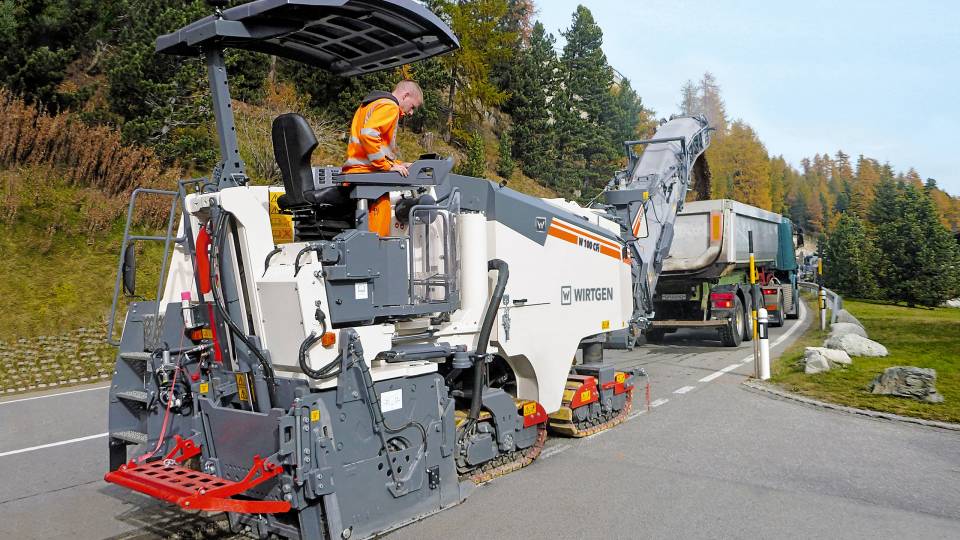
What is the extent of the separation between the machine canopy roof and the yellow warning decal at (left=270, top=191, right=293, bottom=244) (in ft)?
3.52

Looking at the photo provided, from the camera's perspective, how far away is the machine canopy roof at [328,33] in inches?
174

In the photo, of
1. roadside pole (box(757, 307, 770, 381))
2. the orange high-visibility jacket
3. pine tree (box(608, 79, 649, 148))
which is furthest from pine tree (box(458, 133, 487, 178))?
the orange high-visibility jacket

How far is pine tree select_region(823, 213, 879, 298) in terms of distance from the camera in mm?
39594

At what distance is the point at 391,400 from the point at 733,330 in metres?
10.4

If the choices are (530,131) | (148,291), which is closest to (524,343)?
(148,291)

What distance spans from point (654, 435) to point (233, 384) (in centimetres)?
416

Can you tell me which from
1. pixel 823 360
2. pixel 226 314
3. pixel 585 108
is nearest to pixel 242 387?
pixel 226 314

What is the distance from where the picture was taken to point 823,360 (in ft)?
33.2

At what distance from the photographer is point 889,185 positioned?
44.6 metres

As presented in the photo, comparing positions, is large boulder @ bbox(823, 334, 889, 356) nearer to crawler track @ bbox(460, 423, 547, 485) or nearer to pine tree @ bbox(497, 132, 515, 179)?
crawler track @ bbox(460, 423, 547, 485)

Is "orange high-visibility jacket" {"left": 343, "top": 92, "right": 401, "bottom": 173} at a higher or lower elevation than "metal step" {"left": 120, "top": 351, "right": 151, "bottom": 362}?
higher

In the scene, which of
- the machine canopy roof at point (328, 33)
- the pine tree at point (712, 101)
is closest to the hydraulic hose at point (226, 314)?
the machine canopy roof at point (328, 33)

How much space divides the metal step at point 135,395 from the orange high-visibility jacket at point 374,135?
208 centimetres

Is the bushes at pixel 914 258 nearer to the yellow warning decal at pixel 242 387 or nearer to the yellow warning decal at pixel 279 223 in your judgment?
the yellow warning decal at pixel 279 223
